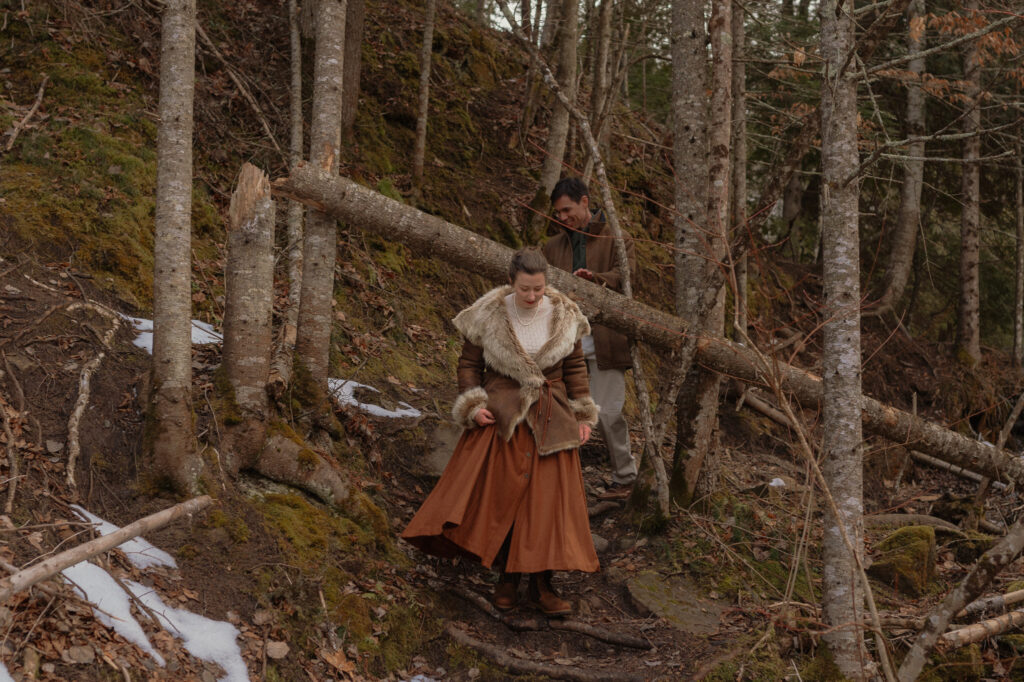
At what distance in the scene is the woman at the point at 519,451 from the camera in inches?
202

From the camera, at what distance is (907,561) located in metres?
6.33

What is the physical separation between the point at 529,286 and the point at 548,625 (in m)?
2.28

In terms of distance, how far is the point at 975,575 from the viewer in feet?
9.21

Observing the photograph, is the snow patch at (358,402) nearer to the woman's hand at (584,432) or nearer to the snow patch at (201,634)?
the woman's hand at (584,432)

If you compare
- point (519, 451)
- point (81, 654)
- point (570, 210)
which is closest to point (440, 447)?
point (519, 451)

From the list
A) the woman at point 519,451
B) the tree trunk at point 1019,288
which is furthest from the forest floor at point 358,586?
the tree trunk at point 1019,288

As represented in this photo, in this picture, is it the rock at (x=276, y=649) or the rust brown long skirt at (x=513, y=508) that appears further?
the rust brown long skirt at (x=513, y=508)

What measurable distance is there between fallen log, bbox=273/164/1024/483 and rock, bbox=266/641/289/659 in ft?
9.26

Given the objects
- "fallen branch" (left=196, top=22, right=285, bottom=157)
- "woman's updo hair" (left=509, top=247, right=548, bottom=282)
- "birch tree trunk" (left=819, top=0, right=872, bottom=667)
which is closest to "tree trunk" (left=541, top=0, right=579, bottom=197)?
"fallen branch" (left=196, top=22, right=285, bottom=157)

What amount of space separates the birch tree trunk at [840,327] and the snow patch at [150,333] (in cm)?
422

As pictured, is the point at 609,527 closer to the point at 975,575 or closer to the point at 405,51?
the point at 975,575

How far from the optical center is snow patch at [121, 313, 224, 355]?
5.50 metres

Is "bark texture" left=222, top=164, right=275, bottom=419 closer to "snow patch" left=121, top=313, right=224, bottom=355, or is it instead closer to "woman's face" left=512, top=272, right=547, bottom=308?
"snow patch" left=121, top=313, right=224, bottom=355

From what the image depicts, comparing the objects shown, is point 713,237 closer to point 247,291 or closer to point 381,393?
point 381,393
